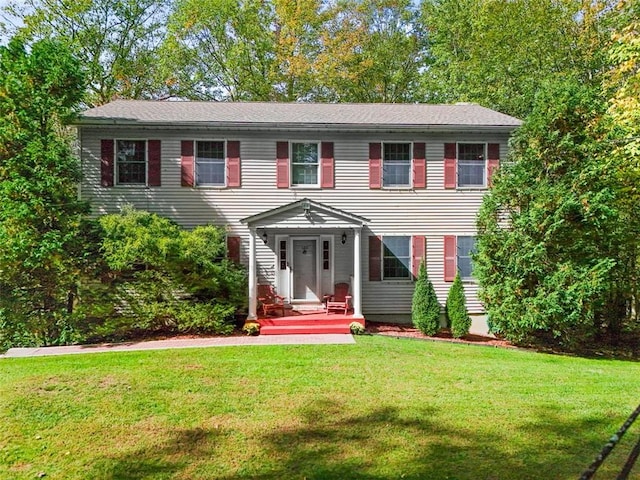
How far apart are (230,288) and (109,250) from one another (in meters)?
3.03

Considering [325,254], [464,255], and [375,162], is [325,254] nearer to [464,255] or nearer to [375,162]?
[375,162]

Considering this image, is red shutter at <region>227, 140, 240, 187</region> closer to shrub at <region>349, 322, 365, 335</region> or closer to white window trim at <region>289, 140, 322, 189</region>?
white window trim at <region>289, 140, 322, 189</region>

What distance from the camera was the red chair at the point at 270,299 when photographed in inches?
477

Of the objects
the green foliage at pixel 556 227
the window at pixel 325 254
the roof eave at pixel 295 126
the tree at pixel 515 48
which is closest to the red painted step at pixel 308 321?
the window at pixel 325 254

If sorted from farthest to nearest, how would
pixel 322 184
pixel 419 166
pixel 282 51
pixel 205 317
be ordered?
pixel 282 51 < pixel 419 166 < pixel 322 184 < pixel 205 317

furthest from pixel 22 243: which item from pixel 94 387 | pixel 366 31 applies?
pixel 366 31

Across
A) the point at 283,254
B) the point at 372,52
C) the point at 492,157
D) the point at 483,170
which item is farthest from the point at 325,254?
the point at 372,52

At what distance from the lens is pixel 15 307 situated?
10.3 metres

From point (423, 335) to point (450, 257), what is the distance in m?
2.62

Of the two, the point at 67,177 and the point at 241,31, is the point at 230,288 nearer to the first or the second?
the point at 67,177

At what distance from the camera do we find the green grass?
4.67 meters

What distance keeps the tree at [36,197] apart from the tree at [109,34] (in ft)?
37.4

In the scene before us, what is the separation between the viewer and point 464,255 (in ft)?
42.2

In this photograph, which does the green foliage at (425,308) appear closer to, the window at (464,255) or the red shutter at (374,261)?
the red shutter at (374,261)
